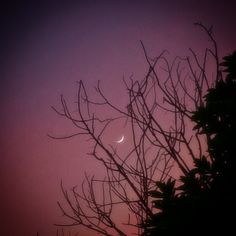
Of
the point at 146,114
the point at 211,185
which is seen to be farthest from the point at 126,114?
the point at 211,185

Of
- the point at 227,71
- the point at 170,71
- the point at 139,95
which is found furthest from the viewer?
Answer: the point at 170,71

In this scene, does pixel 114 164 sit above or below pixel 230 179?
above

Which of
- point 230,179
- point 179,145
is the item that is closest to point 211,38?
point 179,145

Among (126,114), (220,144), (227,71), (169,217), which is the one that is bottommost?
(169,217)

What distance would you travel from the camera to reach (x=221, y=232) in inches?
85.2

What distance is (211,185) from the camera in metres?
2.42

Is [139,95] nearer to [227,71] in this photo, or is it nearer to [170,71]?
[170,71]

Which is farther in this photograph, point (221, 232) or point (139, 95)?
point (139, 95)

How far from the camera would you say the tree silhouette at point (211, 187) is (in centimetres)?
223

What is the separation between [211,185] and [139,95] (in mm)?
1998

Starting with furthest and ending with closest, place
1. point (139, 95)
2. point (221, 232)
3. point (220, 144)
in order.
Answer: point (139, 95) < point (220, 144) < point (221, 232)

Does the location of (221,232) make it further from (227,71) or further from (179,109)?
(179,109)

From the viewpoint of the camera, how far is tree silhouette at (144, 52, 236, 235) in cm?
223

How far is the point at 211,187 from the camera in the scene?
2396 mm
